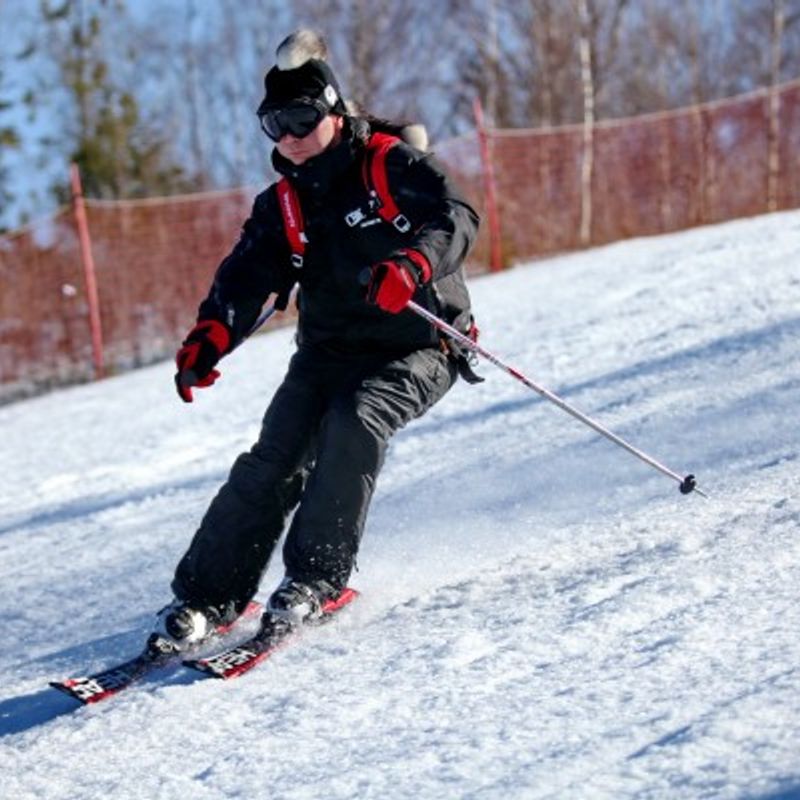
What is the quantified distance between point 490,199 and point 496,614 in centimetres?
1167

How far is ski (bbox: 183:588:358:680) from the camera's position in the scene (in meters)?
3.33

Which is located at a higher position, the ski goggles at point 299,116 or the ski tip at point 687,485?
the ski goggles at point 299,116

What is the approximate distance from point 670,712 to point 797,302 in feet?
17.8

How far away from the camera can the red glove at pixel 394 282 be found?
343 centimetres

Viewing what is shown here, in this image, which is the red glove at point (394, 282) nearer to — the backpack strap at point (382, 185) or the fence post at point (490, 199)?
the backpack strap at point (382, 185)

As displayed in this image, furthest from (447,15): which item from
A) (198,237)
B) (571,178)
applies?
(198,237)

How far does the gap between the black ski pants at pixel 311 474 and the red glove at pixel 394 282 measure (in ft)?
0.97

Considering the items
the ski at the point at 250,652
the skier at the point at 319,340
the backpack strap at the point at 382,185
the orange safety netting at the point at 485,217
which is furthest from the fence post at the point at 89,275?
the ski at the point at 250,652

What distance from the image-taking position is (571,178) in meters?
16.9

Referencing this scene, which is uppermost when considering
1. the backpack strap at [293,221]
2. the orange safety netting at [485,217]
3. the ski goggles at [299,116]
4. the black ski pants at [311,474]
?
the ski goggles at [299,116]

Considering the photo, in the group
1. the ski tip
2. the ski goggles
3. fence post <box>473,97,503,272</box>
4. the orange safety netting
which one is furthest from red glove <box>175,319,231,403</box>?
fence post <box>473,97,503,272</box>

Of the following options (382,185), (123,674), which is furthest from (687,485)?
(123,674)

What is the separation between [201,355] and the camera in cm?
381

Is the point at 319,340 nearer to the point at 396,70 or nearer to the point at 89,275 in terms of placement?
the point at 89,275
